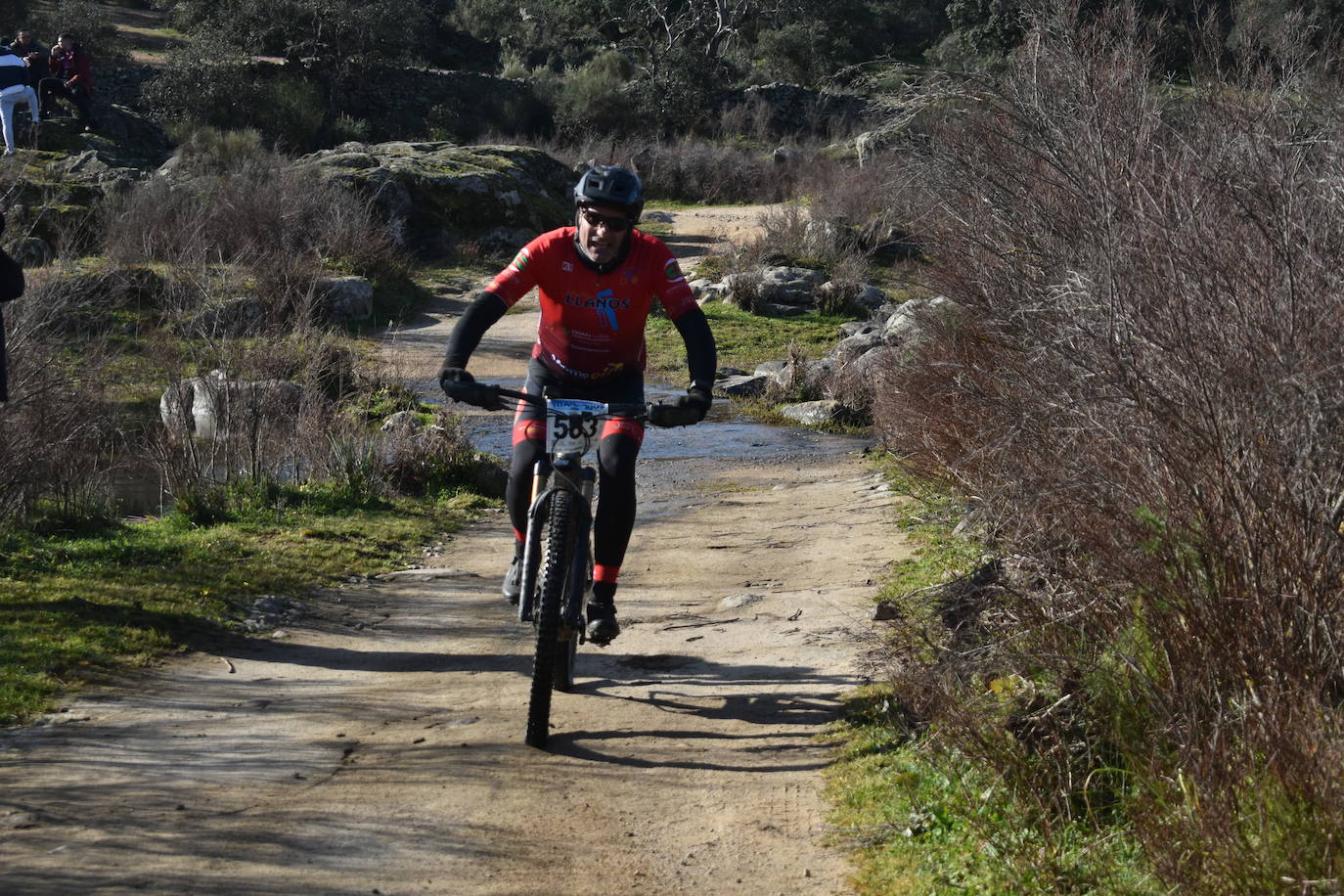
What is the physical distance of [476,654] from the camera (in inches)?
251

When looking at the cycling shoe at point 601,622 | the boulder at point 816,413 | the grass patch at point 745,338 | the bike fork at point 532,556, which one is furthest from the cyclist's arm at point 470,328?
the grass patch at point 745,338

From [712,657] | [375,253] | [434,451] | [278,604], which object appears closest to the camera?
[712,657]

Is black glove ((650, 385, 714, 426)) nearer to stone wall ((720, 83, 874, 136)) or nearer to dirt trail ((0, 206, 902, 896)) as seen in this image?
dirt trail ((0, 206, 902, 896))

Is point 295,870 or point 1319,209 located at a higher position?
point 1319,209

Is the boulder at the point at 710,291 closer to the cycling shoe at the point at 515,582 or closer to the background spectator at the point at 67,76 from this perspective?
the background spectator at the point at 67,76

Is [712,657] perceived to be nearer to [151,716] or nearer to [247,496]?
[151,716]

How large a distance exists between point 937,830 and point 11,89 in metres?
21.2

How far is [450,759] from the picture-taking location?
15.6 feet

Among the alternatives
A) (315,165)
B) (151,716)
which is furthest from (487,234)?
(151,716)

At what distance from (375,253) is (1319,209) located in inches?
808

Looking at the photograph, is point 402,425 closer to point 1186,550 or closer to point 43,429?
point 43,429

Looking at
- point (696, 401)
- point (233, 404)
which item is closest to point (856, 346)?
point (233, 404)

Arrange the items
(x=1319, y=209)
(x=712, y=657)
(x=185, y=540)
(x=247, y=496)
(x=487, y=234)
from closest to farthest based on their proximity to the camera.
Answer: (x=1319, y=209)
(x=712, y=657)
(x=185, y=540)
(x=247, y=496)
(x=487, y=234)

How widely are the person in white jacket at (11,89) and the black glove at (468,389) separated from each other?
54.7 feet
